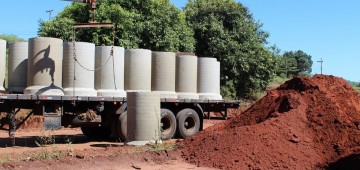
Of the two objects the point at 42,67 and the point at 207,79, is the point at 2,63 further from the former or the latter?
the point at 207,79

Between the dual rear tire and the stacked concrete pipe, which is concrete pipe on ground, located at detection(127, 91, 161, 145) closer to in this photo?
the dual rear tire

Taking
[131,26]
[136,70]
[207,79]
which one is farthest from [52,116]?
[131,26]

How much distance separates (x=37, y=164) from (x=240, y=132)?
4726 mm

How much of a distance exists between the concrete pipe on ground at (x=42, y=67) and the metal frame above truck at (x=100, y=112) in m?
0.37

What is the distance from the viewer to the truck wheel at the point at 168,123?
49.2 ft

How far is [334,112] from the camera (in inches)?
A: 467

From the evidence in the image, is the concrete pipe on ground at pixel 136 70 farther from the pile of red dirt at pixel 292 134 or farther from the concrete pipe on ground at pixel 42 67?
the pile of red dirt at pixel 292 134

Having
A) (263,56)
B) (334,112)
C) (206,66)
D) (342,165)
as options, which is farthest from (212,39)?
(342,165)

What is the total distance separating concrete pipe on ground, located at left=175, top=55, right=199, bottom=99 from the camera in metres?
16.2

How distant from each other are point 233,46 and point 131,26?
8.52 m

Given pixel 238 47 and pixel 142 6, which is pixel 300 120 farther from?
pixel 238 47

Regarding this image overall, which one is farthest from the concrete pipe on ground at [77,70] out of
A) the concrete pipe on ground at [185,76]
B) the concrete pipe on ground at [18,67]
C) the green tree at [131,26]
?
the green tree at [131,26]

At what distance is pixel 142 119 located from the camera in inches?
486

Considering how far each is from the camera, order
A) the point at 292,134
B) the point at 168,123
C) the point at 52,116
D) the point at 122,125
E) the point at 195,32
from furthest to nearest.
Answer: the point at 195,32 < the point at 168,123 < the point at 122,125 < the point at 52,116 < the point at 292,134
